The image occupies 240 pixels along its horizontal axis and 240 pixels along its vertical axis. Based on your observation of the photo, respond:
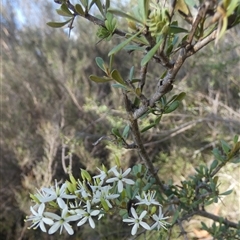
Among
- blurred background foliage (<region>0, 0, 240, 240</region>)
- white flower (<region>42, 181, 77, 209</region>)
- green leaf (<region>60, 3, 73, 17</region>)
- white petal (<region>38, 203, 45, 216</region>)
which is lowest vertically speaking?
blurred background foliage (<region>0, 0, 240, 240</region>)

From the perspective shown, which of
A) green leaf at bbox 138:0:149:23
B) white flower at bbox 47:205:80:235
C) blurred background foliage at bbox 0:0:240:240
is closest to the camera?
green leaf at bbox 138:0:149:23

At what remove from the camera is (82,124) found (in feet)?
7.77

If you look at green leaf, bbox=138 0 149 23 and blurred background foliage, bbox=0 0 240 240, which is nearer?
green leaf, bbox=138 0 149 23

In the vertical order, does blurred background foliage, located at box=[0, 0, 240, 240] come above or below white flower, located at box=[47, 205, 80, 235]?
below

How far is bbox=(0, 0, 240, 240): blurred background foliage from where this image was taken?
79.3 inches

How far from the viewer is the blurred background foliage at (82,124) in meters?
2.01

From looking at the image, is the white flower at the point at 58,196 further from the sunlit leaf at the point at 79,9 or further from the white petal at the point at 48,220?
the sunlit leaf at the point at 79,9

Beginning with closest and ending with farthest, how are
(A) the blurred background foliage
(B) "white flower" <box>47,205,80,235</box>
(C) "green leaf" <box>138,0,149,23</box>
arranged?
(C) "green leaf" <box>138,0,149,23</box>
(B) "white flower" <box>47,205,80,235</box>
(A) the blurred background foliage

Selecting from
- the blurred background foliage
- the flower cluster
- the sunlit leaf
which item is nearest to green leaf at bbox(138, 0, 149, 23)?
the sunlit leaf

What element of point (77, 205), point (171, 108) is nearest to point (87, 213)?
point (77, 205)

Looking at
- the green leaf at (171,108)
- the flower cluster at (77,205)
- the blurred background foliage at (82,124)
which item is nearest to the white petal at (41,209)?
the flower cluster at (77,205)

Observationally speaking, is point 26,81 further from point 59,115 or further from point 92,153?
point 92,153

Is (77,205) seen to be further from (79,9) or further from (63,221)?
(79,9)

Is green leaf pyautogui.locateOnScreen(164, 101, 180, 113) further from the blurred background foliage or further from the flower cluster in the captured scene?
the blurred background foliage
